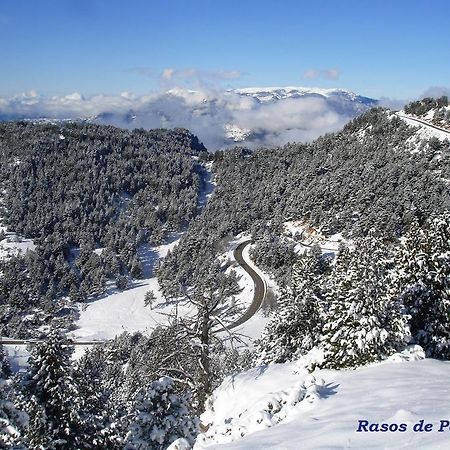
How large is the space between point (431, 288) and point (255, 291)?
62032 millimetres

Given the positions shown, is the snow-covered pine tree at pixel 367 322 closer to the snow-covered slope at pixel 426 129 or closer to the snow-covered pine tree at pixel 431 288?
the snow-covered pine tree at pixel 431 288

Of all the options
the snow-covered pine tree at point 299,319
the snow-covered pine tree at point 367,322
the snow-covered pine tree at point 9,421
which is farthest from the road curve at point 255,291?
the snow-covered pine tree at point 9,421

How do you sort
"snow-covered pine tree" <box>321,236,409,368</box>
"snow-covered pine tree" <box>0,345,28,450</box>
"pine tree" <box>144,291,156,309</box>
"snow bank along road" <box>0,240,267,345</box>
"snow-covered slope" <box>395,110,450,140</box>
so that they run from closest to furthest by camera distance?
"snow-covered pine tree" <box>0,345,28,450</box> → "snow-covered pine tree" <box>321,236,409,368</box> → "snow bank along road" <box>0,240,267,345</box> → "pine tree" <box>144,291,156,309</box> → "snow-covered slope" <box>395,110,450,140</box>

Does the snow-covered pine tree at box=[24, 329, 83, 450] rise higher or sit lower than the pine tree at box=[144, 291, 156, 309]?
higher

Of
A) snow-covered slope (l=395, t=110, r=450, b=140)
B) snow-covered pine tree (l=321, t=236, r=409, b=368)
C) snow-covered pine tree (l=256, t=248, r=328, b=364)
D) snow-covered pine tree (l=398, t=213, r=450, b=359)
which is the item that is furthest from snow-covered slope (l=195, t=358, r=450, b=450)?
snow-covered slope (l=395, t=110, r=450, b=140)

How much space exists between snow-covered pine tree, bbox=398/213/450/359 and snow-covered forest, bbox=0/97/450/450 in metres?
0.08

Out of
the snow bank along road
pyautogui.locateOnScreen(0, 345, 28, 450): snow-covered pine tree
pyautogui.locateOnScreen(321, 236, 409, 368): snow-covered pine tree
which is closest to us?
pyautogui.locateOnScreen(0, 345, 28, 450): snow-covered pine tree

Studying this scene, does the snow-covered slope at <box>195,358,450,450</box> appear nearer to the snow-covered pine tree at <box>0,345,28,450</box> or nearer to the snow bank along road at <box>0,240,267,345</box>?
the snow-covered pine tree at <box>0,345,28,450</box>

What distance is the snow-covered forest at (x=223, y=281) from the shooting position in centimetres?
1597

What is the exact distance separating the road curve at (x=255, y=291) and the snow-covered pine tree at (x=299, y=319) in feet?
139

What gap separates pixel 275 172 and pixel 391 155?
53.5 metres

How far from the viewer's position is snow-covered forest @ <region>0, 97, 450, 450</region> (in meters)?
16.0

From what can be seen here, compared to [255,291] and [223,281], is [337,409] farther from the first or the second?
[255,291]

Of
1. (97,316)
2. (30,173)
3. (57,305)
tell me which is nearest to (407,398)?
(97,316)
